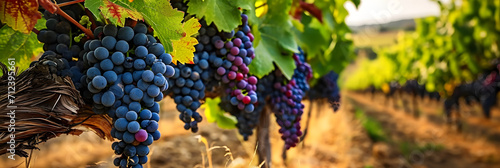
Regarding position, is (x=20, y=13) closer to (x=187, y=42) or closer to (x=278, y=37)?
(x=187, y=42)

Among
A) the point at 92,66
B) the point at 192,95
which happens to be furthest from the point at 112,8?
the point at 192,95

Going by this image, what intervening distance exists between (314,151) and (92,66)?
220 inches

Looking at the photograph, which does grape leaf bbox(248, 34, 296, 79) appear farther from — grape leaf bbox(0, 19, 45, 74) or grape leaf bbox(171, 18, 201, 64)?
grape leaf bbox(0, 19, 45, 74)

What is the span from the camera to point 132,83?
99cm

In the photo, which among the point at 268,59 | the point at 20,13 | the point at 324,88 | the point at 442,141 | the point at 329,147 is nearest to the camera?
the point at 20,13

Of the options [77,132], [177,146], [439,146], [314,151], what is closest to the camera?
[77,132]

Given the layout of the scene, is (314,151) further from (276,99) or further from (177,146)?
(276,99)

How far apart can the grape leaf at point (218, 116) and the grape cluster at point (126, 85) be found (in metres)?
1.29

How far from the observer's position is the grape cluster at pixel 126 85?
3.05 feet

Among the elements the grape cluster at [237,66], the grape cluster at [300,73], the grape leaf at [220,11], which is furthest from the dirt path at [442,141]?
the grape leaf at [220,11]

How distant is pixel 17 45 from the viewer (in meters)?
1.15

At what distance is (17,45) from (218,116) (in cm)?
134

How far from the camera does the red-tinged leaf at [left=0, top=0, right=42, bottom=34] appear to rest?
2.86 feet

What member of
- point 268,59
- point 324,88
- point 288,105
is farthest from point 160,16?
point 324,88
